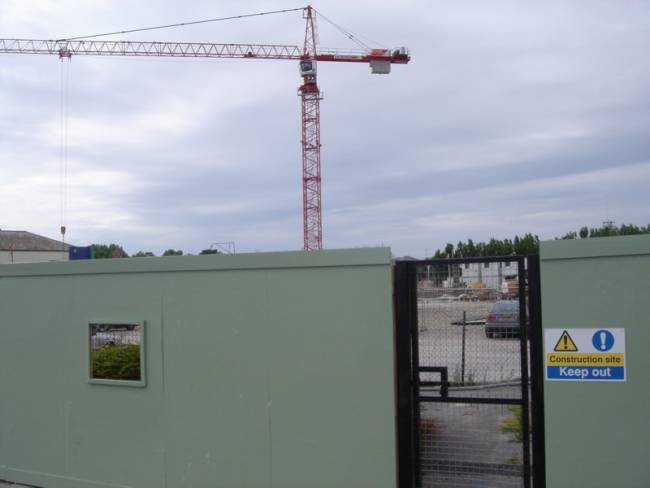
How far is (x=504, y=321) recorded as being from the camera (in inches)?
199

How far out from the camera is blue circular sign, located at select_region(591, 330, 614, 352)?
477 cm

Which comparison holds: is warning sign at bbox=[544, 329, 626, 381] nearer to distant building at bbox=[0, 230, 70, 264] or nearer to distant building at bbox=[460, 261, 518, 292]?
distant building at bbox=[460, 261, 518, 292]

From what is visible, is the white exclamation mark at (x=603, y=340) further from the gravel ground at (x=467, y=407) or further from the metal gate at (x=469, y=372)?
the gravel ground at (x=467, y=407)

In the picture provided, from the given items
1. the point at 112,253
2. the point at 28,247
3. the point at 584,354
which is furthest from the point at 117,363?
the point at 28,247

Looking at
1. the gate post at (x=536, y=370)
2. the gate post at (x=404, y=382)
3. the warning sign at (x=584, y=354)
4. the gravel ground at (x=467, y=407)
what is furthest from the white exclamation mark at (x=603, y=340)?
the gate post at (x=404, y=382)

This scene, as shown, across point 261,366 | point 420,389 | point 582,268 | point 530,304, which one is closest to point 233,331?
point 261,366

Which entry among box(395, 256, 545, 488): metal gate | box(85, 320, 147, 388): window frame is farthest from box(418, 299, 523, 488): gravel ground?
box(85, 320, 147, 388): window frame

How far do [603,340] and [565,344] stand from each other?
28cm

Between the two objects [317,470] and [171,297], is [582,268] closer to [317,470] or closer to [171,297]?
[317,470]

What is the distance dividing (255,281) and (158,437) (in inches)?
75.5

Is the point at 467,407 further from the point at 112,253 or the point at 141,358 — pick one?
the point at 112,253

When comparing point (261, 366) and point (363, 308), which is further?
point (261, 366)

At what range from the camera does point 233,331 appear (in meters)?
6.04

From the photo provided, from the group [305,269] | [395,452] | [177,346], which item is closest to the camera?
[395,452]
